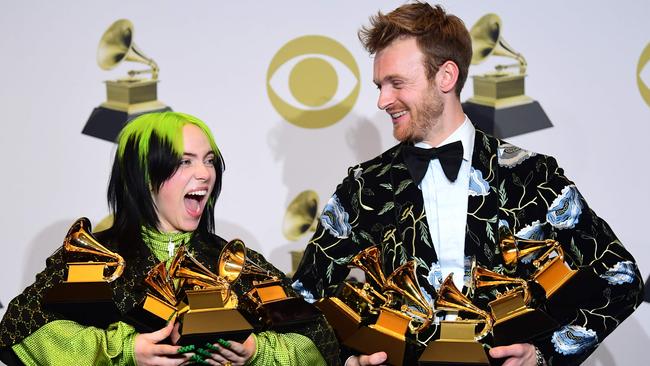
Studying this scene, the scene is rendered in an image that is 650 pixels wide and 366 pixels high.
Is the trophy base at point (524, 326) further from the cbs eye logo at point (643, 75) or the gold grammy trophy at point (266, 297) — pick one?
the cbs eye logo at point (643, 75)

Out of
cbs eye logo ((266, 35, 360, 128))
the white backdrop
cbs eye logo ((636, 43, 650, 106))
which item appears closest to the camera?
the white backdrop

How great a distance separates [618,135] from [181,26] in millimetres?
1344

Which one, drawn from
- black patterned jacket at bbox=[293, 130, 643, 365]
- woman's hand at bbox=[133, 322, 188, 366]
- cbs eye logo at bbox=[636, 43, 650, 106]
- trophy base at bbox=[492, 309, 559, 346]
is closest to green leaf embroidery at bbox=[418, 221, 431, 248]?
black patterned jacket at bbox=[293, 130, 643, 365]

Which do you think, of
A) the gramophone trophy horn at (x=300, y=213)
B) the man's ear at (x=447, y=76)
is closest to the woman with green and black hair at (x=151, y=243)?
the man's ear at (x=447, y=76)

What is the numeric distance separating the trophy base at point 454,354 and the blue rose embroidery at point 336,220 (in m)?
0.47

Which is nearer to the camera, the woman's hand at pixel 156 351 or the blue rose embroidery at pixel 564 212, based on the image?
the woman's hand at pixel 156 351

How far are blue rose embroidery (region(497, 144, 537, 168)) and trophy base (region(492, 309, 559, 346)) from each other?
1.44 feet

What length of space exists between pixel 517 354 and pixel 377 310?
31 cm

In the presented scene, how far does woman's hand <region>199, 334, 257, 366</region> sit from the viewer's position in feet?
6.75

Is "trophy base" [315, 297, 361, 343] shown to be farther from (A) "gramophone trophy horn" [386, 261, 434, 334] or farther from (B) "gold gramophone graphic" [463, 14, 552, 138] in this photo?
(B) "gold gramophone graphic" [463, 14, 552, 138]

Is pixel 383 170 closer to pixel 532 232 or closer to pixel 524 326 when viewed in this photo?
pixel 532 232

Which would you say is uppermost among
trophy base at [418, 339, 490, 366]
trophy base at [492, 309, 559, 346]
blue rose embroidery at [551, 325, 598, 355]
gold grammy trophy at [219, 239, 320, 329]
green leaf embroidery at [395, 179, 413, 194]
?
green leaf embroidery at [395, 179, 413, 194]

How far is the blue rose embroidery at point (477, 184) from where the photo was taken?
8.07 ft

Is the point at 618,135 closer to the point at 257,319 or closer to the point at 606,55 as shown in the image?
the point at 606,55
